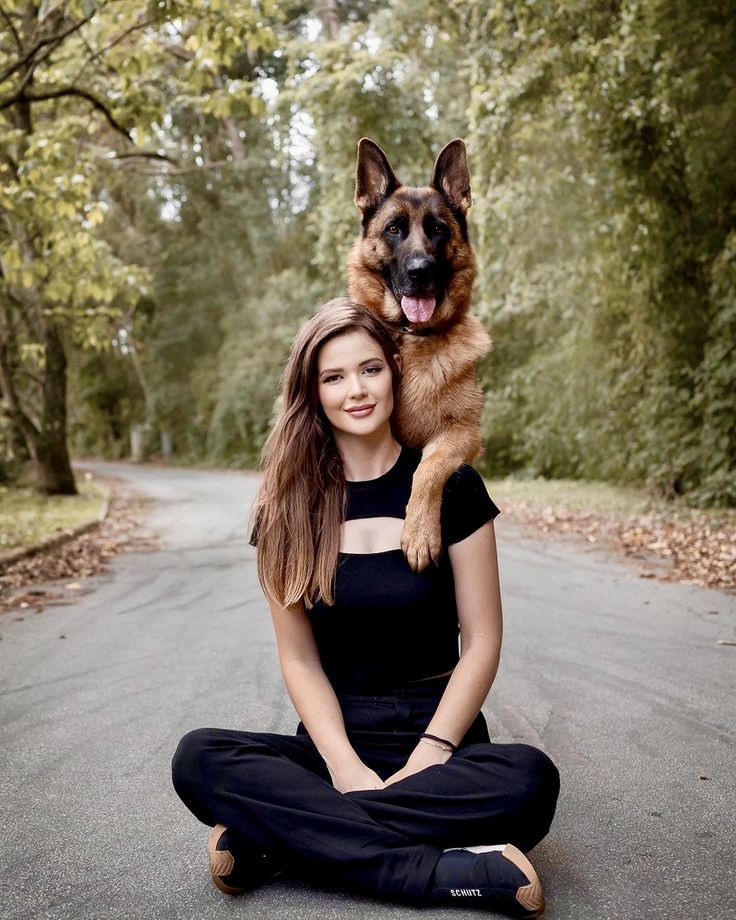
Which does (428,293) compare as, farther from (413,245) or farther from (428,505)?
(428,505)

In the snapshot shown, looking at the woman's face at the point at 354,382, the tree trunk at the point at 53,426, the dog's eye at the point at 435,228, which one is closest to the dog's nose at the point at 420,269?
the dog's eye at the point at 435,228

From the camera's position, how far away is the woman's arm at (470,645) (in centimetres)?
256

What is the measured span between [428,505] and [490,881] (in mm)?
1015

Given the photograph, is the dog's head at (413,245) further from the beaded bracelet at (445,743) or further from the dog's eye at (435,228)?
the beaded bracelet at (445,743)

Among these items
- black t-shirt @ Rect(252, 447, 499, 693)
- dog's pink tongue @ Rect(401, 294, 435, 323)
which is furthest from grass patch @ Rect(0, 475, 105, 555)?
black t-shirt @ Rect(252, 447, 499, 693)

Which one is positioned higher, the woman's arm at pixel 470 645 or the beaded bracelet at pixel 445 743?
the woman's arm at pixel 470 645

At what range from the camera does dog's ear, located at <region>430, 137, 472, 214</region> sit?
338 cm

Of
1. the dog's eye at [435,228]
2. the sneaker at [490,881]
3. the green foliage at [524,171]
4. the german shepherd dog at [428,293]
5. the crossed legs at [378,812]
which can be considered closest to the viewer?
the sneaker at [490,881]

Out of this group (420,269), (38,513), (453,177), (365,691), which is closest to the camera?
(365,691)

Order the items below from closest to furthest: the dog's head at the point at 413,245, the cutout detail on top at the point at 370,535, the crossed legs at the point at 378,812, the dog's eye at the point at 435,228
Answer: the crossed legs at the point at 378,812
the cutout detail on top at the point at 370,535
the dog's head at the point at 413,245
the dog's eye at the point at 435,228

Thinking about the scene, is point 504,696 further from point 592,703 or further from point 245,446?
point 245,446

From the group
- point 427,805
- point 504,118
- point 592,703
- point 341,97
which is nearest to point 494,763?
point 427,805

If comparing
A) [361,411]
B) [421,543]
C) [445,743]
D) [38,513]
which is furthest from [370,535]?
[38,513]

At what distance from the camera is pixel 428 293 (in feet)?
10.7
